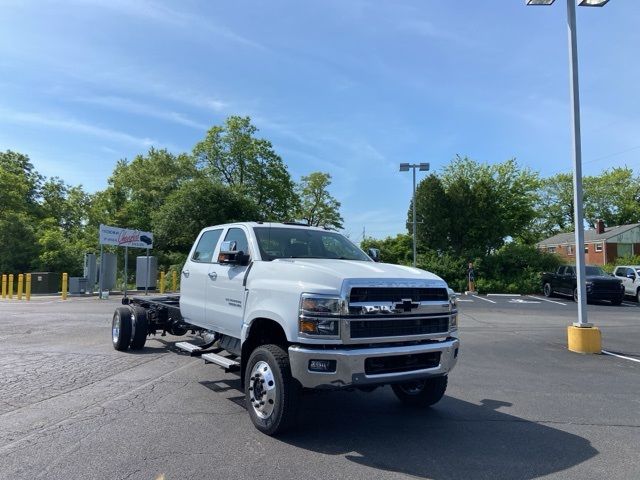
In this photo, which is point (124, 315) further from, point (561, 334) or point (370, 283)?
point (561, 334)

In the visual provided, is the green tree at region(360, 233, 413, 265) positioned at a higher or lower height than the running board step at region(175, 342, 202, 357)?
higher

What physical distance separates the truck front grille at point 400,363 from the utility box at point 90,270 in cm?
2459

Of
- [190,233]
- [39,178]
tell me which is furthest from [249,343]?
[39,178]

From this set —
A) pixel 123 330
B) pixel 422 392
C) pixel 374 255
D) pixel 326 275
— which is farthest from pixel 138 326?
pixel 326 275

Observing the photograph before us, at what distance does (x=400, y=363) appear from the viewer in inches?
191

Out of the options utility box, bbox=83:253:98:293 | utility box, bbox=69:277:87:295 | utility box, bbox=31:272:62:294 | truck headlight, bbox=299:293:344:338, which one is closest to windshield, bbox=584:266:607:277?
truck headlight, bbox=299:293:344:338

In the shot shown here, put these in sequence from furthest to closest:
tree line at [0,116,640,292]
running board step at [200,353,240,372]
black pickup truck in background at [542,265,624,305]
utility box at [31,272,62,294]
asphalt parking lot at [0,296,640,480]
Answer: tree line at [0,116,640,292] < utility box at [31,272,62,294] < black pickup truck in background at [542,265,624,305] < running board step at [200,353,240,372] < asphalt parking lot at [0,296,640,480]

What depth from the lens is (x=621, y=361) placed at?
934 cm

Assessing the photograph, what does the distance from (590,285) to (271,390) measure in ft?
72.6

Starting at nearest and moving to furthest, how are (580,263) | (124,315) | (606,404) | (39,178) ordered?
(606,404), (124,315), (580,263), (39,178)

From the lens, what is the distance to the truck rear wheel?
939 centimetres

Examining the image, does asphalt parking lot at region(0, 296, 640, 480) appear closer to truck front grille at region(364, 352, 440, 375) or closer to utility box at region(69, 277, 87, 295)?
truck front grille at region(364, 352, 440, 375)

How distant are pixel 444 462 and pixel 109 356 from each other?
679 cm

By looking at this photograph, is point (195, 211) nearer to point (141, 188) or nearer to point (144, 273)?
point (144, 273)
